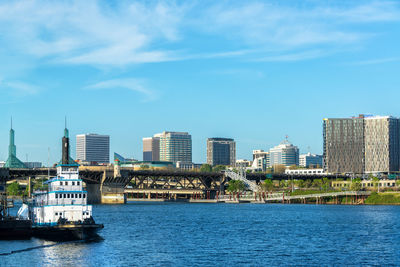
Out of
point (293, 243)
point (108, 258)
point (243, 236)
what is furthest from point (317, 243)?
point (108, 258)

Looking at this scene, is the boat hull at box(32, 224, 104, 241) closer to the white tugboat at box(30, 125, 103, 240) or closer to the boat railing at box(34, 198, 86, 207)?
the white tugboat at box(30, 125, 103, 240)

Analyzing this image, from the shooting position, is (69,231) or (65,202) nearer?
(69,231)

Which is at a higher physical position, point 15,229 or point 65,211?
point 65,211

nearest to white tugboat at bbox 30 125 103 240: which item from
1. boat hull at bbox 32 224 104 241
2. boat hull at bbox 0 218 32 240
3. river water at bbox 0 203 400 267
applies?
boat hull at bbox 32 224 104 241

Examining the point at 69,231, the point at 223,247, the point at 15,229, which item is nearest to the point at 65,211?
the point at 69,231

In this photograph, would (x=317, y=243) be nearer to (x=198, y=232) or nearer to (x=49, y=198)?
(x=198, y=232)

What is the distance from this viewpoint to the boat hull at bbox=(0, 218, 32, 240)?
102375 millimetres

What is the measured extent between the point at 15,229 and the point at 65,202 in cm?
955

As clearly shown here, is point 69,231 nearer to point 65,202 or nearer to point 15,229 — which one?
point 65,202

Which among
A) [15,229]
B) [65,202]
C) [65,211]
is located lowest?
[15,229]

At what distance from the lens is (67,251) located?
86.1 metres

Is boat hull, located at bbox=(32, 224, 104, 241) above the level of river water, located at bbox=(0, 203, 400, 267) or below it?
above

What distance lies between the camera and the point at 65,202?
102562 millimetres

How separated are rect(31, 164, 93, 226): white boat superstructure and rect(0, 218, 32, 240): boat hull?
2.47 metres
